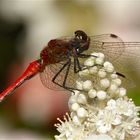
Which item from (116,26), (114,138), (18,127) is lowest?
(114,138)

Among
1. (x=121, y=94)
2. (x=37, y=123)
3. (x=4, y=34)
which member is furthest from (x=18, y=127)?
(x=121, y=94)

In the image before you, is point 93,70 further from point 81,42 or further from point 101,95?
point 81,42

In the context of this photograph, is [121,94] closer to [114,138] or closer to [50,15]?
[114,138]

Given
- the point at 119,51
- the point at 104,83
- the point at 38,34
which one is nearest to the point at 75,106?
the point at 104,83

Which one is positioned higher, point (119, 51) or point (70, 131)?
point (119, 51)

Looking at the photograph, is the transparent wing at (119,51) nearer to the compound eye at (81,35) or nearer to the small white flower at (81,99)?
the compound eye at (81,35)

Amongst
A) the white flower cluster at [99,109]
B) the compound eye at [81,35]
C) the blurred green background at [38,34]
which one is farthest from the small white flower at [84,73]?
the blurred green background at [38,34]
